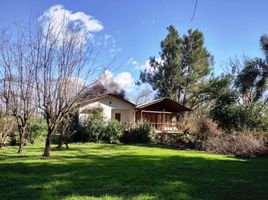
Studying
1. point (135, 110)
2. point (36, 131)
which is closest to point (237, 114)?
point (135, 110)

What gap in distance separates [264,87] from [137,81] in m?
22.8

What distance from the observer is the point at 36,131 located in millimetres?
21953

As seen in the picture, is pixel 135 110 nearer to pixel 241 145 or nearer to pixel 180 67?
pixel 180 67

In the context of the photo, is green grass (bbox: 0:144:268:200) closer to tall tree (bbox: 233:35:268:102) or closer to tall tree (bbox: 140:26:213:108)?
tall tree (bbox: 233:35:268:102)

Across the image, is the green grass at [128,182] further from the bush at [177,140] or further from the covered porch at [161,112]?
the covered porch at [161,112]

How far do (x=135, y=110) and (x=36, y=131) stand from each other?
12.2 m

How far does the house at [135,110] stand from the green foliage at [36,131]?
14.4 ft

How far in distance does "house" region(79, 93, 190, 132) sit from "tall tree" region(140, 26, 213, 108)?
5.79 metres

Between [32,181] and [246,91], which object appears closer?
[32,181]

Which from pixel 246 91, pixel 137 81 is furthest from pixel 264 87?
pixel 137 81

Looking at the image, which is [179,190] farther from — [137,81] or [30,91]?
[137,81]

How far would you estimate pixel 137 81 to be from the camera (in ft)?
145

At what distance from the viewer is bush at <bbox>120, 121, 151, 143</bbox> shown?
83.0 feet

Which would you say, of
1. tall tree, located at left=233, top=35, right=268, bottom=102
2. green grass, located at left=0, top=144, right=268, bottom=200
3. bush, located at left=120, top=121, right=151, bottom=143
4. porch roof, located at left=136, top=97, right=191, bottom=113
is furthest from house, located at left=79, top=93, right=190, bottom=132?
green grass, located at left=0, top=144, right=268, bottom=200
